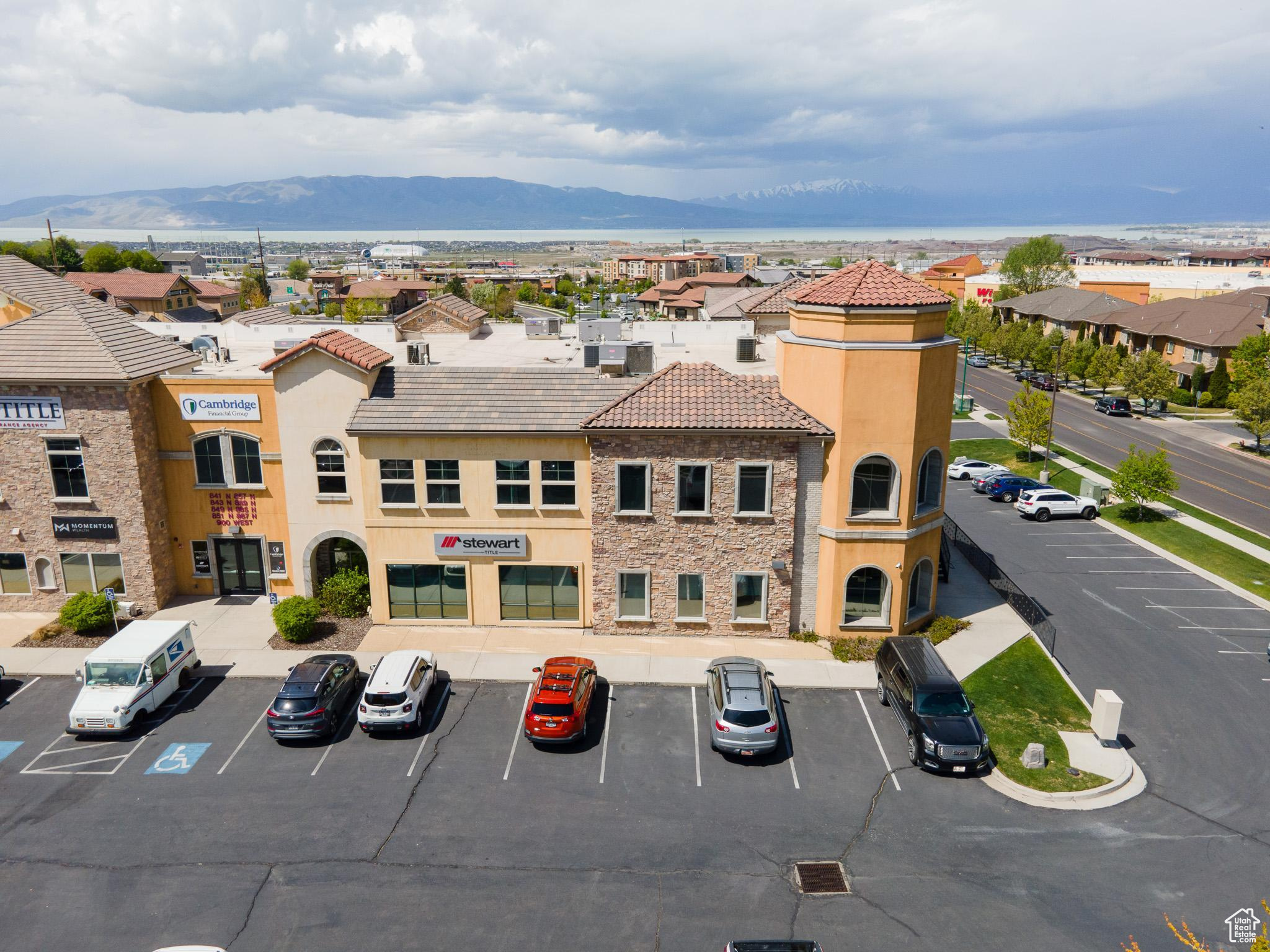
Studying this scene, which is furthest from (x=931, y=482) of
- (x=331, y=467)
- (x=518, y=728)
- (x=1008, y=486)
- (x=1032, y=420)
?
(x=1032, y=420)

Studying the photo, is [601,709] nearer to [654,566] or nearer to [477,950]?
[654,566]

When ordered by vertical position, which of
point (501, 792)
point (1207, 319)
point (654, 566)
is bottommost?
point (501, 792)

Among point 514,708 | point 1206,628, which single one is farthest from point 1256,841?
point 514,708

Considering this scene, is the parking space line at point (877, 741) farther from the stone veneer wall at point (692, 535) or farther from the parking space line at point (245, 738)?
the parking space line at point (245, 738)

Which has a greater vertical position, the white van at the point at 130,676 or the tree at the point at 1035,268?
the tree at the point at 1035,268

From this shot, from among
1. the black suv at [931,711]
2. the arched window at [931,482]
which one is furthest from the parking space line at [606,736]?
the arched window at [931,482]

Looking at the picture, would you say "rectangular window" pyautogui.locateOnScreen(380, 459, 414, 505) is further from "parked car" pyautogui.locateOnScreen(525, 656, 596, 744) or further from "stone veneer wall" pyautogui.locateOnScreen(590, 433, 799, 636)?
"parked car" pyautogui.locateOnScreen(525, 656, 596, 744)

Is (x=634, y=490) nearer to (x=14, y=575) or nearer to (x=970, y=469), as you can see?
(x=14, y=575)
